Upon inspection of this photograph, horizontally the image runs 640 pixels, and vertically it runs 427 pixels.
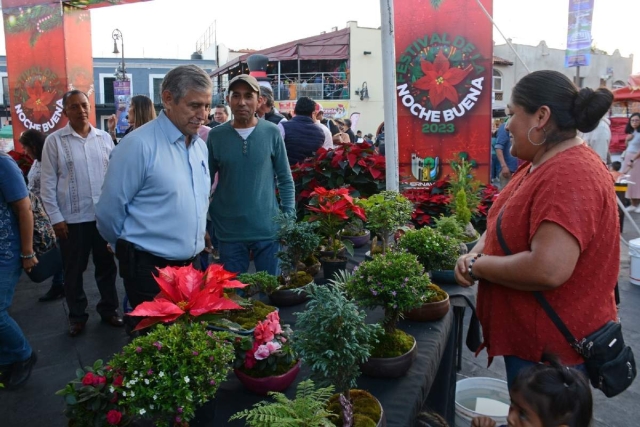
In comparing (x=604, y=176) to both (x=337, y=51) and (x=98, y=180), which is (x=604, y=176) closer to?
(x=98, y=180)

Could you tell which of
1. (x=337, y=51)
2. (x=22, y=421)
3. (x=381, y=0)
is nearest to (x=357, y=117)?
(x=337, y=51)

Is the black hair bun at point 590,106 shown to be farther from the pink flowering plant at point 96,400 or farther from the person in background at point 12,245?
the person in background at point 12,245

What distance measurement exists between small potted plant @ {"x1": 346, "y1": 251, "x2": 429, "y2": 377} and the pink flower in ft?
1.11

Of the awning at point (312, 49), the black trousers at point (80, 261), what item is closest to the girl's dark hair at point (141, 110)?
the black trousers at point (80, 261)

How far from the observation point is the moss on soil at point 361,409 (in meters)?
1.29

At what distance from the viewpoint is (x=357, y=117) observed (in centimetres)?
2341

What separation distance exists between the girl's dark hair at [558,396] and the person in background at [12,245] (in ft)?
8.25

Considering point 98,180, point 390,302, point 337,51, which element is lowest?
point 390,302

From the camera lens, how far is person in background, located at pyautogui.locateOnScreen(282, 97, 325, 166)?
449cm

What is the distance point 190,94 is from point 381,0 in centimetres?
215

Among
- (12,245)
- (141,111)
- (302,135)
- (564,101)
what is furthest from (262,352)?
(302,135)

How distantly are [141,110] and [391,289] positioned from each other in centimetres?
267

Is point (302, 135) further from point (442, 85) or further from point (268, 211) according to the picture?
point (268, 211)

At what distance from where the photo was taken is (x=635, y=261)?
503 centimetres
